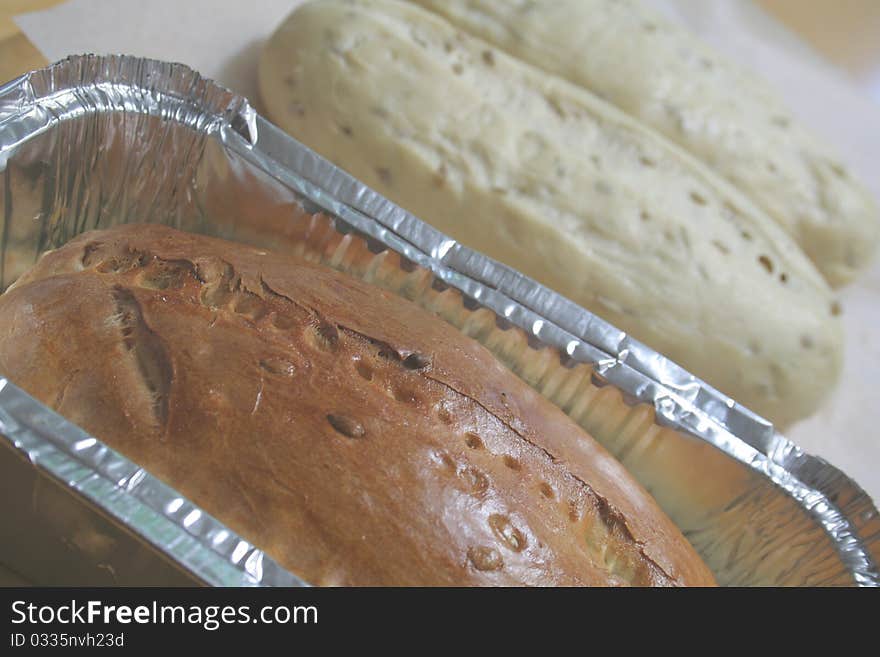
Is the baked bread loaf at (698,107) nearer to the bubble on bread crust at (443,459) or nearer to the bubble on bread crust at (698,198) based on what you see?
the bubble on bread crust at (698,198)

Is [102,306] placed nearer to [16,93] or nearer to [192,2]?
[16,93]

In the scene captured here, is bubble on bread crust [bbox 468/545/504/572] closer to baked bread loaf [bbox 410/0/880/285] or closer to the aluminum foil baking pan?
the aluminum foil baking pan

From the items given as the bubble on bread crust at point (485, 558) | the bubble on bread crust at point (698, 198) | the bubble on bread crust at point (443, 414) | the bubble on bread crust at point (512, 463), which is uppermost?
the bubble on bread crust at point (698, 198)

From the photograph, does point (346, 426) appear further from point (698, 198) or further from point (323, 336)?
point (698, 198)

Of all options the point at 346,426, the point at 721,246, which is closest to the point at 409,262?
the point at 346,426

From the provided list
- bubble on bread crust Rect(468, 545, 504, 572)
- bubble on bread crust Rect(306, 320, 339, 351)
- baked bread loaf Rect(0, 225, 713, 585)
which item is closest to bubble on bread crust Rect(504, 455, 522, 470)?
baked bread loaf Rect(0, 225, 713, 585)

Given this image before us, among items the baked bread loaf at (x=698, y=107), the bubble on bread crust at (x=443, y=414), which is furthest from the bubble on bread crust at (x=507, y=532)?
the baked bread loaf at (x=698, y=107)

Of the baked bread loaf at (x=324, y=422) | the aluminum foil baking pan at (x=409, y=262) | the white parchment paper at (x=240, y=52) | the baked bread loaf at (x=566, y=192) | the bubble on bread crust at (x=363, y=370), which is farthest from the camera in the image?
the white parchment paper at (x=240, y=52)
